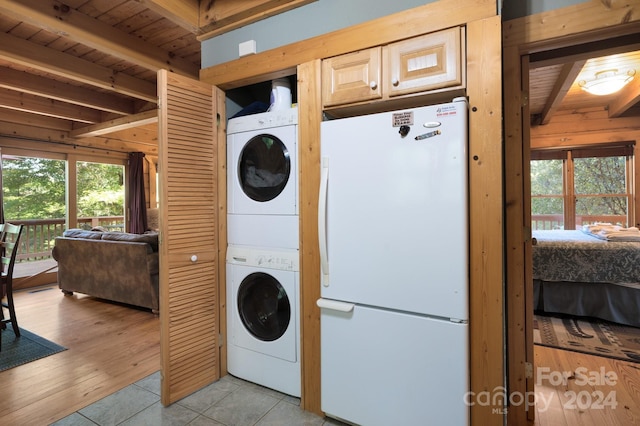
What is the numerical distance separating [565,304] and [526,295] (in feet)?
6.96

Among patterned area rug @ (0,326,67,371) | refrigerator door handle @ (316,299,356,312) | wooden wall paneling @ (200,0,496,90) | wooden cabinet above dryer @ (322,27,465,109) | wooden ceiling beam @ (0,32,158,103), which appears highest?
wooden ceiling beam @ (0,32,158,103)

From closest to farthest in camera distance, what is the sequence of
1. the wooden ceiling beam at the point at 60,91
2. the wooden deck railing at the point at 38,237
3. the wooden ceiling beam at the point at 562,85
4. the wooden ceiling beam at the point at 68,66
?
1. the wooden ceiling beam at the point at 68,66
2. the wooden ceiling beam at the point at 562,85
3. the wooden ceiling beam at the point at 60,91
4. the wooden deck railing at the point at 38,237

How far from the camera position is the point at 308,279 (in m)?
1.83

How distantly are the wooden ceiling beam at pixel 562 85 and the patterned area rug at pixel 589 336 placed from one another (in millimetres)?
2401

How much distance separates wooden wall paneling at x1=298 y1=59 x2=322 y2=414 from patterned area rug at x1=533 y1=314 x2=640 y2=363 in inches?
85.0

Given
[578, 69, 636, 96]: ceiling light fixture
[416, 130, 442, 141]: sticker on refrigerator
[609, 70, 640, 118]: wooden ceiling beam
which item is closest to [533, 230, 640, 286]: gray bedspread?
[578, 69, 636, 96]: ceiling light fixture

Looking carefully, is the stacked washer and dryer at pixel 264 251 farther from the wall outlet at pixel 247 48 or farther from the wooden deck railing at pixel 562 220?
the wooden deck railing at pixel 562 220

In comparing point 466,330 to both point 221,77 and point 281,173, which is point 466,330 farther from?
point 221,77

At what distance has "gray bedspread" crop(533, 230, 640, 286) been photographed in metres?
2.93

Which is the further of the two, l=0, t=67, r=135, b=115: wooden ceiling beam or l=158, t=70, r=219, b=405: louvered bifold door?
l=0, t=67, r=135, b=115: wooden ceiling beam

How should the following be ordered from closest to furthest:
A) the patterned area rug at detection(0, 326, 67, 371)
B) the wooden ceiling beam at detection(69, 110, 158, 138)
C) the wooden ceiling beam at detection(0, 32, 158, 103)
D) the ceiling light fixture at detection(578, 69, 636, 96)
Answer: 1. the patterned area rug at detection(0, 326, 67, 371)
2. the wooden ceiling beam at detection(0, 32, 158, 103)
3. the ceiling light fixture at detection(578, 69, 636, 96)
4. the wooden ceiling beam at detection(69, 110, 158, 138)

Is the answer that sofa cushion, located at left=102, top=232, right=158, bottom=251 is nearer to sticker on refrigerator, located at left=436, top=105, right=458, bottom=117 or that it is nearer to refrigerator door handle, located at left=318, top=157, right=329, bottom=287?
refrigerator door handle, located at left=318, top=157, right=329, bottom=287

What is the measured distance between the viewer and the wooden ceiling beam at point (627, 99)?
3.59 metres

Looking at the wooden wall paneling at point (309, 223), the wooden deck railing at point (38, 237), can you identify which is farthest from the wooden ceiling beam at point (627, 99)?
the wooden deck railing at point (38, 237)
